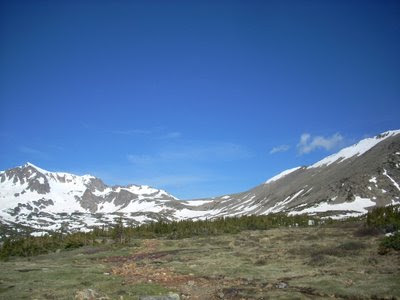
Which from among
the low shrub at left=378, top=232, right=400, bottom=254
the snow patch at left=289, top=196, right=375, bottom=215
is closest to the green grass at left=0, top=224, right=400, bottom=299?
the low shrub at left=378, top=232, right=400, bottom=254

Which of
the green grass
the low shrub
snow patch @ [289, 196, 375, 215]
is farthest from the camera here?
snow patch @ [289, 196, 375, 215]

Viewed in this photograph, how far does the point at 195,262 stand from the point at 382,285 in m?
19.2

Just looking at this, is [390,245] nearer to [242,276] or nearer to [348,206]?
[242,276]

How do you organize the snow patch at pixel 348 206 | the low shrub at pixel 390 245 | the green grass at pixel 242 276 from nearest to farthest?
the green grass at pixel 242 276 < the low shrub at pixel 390 245 < the snow patch at pixel 348 206

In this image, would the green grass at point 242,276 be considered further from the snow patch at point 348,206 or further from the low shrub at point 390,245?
the snow patch at point 348,206

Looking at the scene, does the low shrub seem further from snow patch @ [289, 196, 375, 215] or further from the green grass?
snow patch @ [289, 196, 375, 215]

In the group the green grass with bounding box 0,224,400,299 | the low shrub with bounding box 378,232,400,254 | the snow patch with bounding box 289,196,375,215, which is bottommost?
the green grass with bounding box 0,224,400,299

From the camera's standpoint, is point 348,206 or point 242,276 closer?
point 242,276

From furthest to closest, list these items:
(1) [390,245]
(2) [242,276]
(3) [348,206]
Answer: (3) [348,206] < (1) [390,245] < (2) [242,276]

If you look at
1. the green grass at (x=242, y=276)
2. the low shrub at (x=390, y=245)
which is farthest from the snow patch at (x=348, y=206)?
the low shrub at (x=390, y=245)

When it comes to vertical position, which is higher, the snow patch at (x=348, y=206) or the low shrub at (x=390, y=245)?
the snow patch at (x=348, y=206)

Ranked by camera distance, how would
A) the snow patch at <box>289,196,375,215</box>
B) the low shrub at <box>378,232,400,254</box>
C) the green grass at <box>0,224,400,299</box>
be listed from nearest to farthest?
the green grass at <box>0,224,400,299</box> → the low shrub at <box>378,232,400,254</box> → the snow patch at <box>289,196,375,215</box>

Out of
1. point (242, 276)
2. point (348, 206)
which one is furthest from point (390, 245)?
point (348, 206)

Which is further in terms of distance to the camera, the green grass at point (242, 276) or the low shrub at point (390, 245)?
the low shrub at point (390, 245)
